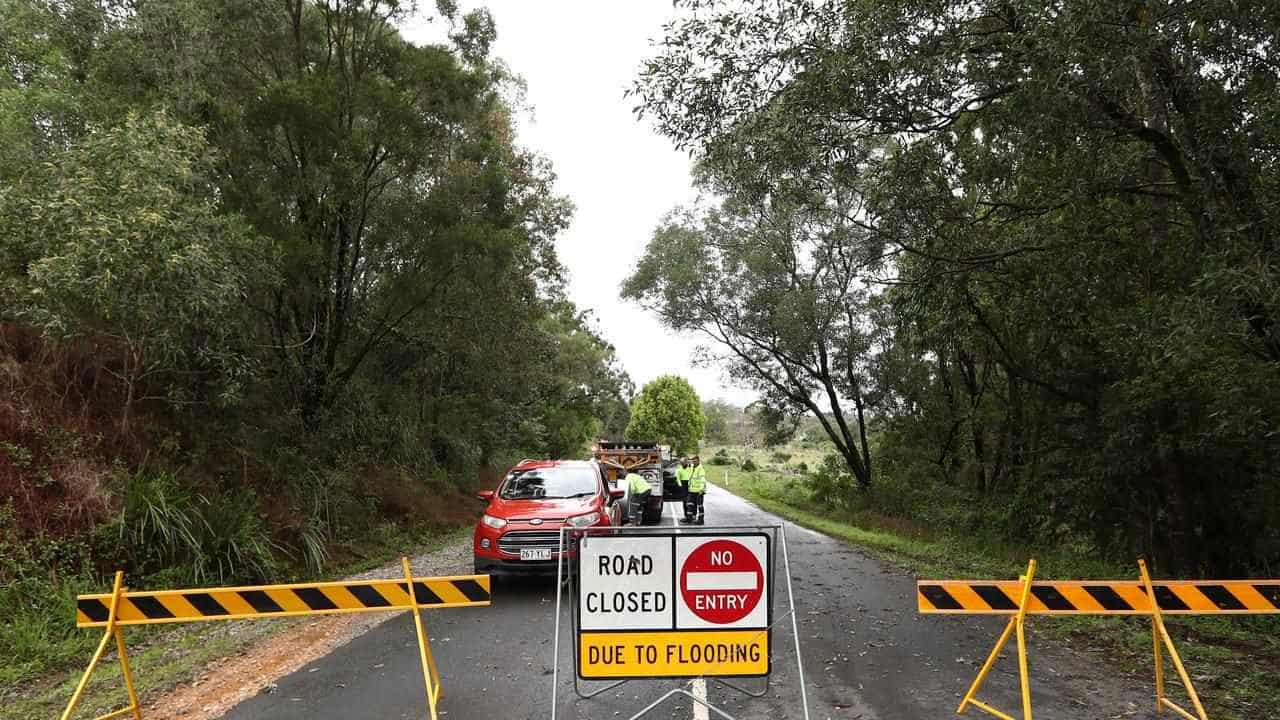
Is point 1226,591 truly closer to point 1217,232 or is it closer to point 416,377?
point 1217,232

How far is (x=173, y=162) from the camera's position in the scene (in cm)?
913

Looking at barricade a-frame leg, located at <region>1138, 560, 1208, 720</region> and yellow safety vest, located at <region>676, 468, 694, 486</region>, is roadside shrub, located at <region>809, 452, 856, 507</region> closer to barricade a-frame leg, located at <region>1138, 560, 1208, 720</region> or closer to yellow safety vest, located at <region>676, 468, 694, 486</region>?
yellow safety vest, located at <region>676, 468, 694, 486</region>

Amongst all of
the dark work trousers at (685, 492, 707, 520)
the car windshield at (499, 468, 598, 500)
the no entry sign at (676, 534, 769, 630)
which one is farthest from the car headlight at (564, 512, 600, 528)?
the dark work trousers at (685, 492, 707, 520)

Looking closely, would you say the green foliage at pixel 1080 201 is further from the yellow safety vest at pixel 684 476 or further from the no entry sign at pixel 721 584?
the yellow safety vest at pixel 684 476

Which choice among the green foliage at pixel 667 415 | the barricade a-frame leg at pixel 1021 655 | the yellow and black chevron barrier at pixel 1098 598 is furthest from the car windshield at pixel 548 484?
the green foliage at pixel 667 415

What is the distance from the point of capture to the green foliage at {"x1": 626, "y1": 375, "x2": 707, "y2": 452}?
265ft

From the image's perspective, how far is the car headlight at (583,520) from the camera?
948cm

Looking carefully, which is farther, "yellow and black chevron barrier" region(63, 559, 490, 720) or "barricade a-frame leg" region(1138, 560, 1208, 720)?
"yellow and black chevron barrier" region(63, 559, 490, 720)

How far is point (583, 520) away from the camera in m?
9.61

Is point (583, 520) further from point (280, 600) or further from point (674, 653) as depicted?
point (280, 600)

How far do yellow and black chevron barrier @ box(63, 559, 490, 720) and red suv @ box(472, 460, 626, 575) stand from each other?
4081mm

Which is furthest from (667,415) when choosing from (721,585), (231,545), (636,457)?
(721,585)

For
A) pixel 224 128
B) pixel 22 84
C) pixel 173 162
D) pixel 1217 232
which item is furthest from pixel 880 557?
pixel 22 84

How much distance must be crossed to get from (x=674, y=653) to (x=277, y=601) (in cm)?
270
